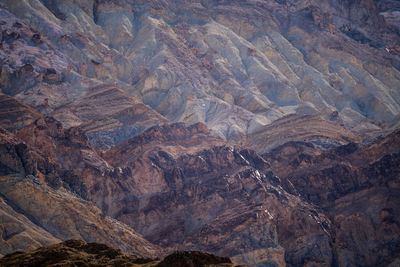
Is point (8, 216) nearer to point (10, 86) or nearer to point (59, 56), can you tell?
point (10, 86)

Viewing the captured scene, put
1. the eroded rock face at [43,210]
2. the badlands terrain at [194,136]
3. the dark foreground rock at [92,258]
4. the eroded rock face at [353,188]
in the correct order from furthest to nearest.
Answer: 1. the eroded rock face at [353,188]
2. the badlands terrain at [194,136]
3. the eroded rock face at [43,210]
4. the dark foreground rock at [92,258]

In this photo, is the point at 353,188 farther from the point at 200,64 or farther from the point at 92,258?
the point at 92,258

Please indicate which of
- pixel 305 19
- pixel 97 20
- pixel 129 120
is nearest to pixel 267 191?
pixel 129 120

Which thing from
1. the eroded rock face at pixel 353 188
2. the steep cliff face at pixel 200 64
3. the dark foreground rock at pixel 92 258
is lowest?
the steep cliff face at pixel 200 64

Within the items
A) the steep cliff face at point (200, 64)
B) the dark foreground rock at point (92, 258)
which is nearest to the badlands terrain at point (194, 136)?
the dark foreground rock at point (92, 258)

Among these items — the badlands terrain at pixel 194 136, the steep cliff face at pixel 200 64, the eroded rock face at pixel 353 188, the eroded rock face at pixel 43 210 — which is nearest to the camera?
the eroded rock face at pixel 43 210

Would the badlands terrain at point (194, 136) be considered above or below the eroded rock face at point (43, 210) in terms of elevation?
below

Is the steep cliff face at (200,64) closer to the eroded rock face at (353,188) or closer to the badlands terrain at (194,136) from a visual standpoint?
the badlands terrain at (194,136)

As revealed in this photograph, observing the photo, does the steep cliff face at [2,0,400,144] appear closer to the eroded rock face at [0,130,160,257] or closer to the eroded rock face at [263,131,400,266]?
the eroded rock face at [263,131,400,266]

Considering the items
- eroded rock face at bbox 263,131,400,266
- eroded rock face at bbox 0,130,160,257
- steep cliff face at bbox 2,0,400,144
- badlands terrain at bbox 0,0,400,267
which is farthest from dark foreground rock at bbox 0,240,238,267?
steep cliff face at bbox 2,0,400,144
